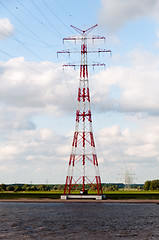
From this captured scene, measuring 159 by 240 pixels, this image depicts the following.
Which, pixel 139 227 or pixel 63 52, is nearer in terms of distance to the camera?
pixel 139 227

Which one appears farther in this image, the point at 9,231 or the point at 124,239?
the point at 9,231

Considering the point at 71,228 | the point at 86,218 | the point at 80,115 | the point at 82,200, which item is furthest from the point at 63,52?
the point at 71,228

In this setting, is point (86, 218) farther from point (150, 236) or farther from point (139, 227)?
point (150, 236)

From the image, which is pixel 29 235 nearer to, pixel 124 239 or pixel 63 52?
pixel 124 239

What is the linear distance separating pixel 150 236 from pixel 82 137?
200ft

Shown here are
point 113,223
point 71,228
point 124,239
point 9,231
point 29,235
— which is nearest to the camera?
point 124,239

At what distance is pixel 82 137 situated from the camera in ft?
360

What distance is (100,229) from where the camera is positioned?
58.0 metres

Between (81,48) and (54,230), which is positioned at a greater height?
(81,48)

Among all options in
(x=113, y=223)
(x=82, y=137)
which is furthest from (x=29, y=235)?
(x=82, y=137)

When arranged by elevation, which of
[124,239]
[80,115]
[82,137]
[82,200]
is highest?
[80,115]

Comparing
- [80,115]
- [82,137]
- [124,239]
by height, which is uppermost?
[80,115]

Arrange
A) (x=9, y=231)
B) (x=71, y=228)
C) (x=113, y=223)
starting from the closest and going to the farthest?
(x=9, y=231) → (x=71, y=228) → (x=113, y=223)

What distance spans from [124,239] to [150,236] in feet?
16.7
